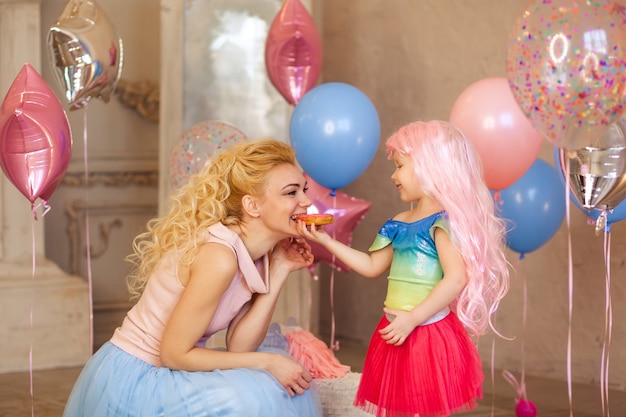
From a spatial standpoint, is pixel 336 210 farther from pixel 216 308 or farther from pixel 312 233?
pixel 216 308

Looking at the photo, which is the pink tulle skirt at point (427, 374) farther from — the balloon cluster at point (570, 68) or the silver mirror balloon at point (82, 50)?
the silver mirror balloon at point (82, 50)

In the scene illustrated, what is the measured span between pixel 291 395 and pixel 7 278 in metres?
2.36

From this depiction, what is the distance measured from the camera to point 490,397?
3.76m

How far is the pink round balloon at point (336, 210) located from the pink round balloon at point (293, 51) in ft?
1.66

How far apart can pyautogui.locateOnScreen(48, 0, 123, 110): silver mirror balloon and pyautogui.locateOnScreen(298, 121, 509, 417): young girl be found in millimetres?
1310

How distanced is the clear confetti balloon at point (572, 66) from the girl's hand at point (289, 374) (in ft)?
2.84

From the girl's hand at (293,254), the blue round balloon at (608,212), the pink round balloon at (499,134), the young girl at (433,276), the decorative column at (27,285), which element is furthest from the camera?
the decorative column at (27,285)

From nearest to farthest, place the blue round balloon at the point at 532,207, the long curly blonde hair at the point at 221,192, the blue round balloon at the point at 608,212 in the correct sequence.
→ the long curly blonde hair at the point at 221,192, the blue round balloon at the point at 608,212, the blue round balloon at the point at 532,207

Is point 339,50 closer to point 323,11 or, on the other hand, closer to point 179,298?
point 323,11

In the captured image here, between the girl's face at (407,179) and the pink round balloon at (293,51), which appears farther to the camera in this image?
the pink round balloon at (293,51)

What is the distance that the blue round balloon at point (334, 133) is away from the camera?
3.31 meters

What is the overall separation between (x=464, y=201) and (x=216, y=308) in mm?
686

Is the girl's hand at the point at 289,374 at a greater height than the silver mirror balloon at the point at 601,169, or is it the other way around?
the silver mirror balloon at the point at 601,169

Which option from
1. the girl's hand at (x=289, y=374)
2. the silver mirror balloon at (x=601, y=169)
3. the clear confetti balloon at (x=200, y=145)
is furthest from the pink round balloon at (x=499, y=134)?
the girl's hand at (x=289, y=374)
